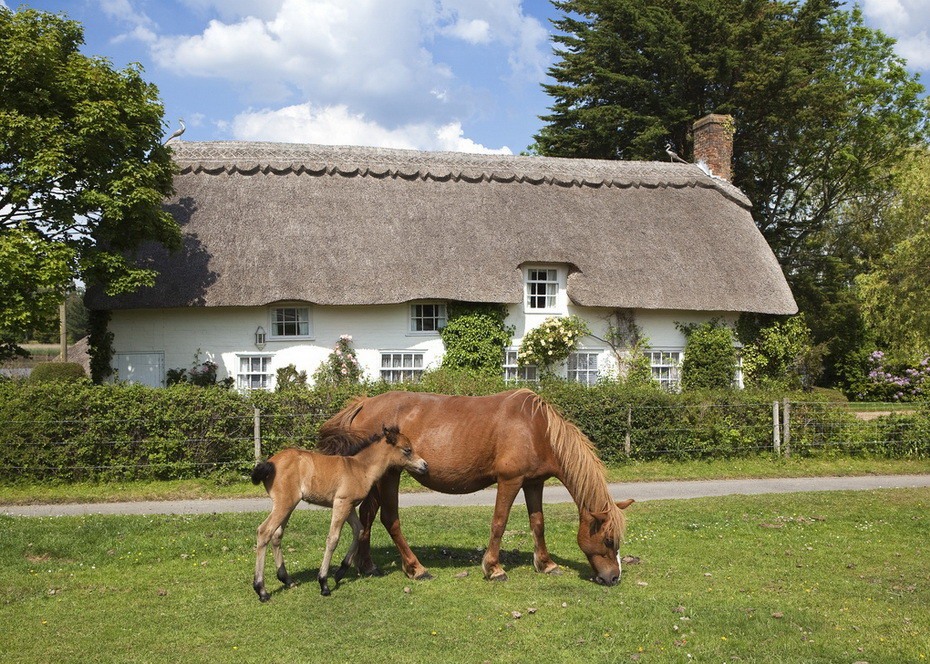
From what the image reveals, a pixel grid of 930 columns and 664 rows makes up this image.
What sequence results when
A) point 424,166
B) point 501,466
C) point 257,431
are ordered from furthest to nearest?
point 424,166 → point 257,431 → point 501,466

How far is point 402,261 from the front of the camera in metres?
19.2

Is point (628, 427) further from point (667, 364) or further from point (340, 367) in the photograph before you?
point (340, 367)

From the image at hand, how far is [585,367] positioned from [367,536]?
45.7 ft

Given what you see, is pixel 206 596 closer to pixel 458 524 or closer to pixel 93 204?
pixel 458 524

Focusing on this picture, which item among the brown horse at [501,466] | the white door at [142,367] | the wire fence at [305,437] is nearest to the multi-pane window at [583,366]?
the wire fence at [305,437]

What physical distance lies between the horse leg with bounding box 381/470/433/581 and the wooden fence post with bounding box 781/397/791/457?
34.6 feet

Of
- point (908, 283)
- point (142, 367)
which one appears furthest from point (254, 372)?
point (908, 283)

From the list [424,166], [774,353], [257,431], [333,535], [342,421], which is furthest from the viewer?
[424,166]

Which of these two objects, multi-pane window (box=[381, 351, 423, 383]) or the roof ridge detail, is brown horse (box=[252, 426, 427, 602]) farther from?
the roof ridge detail

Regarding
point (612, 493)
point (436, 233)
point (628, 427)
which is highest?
point (436, 233)

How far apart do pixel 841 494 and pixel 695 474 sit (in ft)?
8.73

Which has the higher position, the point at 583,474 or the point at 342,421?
the point at 342,421

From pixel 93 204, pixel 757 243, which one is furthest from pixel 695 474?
pixel 93 204

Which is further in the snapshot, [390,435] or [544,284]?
[544,284]
